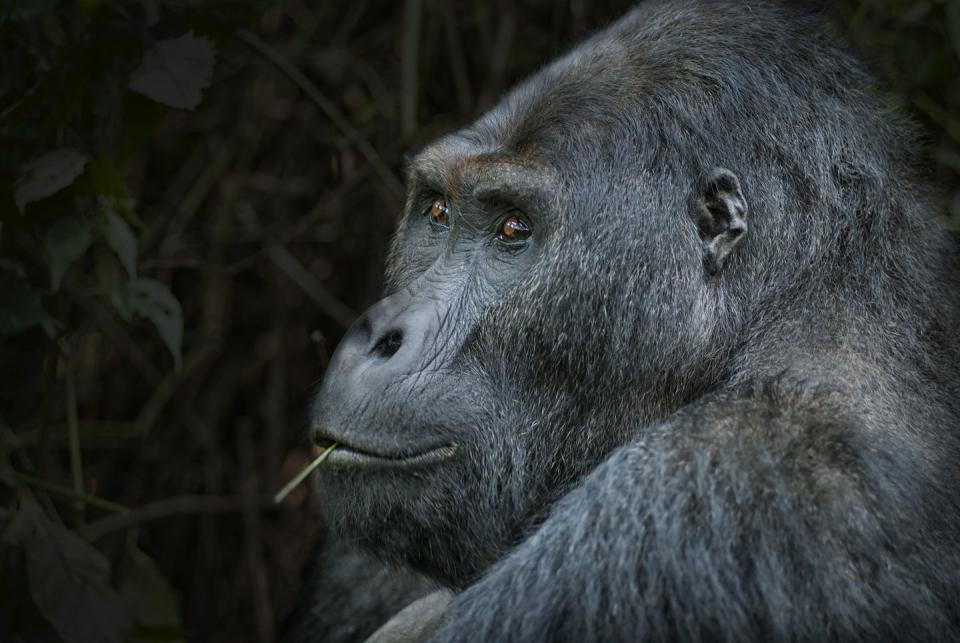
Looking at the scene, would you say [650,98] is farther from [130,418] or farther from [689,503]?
[130,418]

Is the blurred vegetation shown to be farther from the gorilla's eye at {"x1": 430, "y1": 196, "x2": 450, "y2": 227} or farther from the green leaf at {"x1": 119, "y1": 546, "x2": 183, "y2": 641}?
the gorilla's eye at {"x1": 430, "y1": 196, "x2": 450, "y2": 227}

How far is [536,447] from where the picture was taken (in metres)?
3.37

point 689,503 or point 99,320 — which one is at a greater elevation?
point 99,320

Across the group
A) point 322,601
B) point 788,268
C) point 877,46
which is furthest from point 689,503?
point 877,46

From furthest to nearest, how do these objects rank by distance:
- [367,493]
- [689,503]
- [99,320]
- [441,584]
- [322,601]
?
[99,320], [322,601], [441,584], [367,493], [689,503]

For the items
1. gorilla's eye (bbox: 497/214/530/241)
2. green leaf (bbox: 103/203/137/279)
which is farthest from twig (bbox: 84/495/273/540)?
gorilla's eye (bbox: 497/214/530/241)

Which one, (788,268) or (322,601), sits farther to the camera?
(322,601)

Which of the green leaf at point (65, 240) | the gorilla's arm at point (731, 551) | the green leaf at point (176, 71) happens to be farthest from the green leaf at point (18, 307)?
the gorilla's arm at point (731, 551)

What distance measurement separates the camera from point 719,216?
3.41 m

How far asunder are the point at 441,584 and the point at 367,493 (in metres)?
0.39

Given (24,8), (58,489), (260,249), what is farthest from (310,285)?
(24,8)

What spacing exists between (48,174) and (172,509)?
10.4 ft

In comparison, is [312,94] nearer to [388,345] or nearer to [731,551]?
[388,345]

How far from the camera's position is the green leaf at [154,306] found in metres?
3.59
